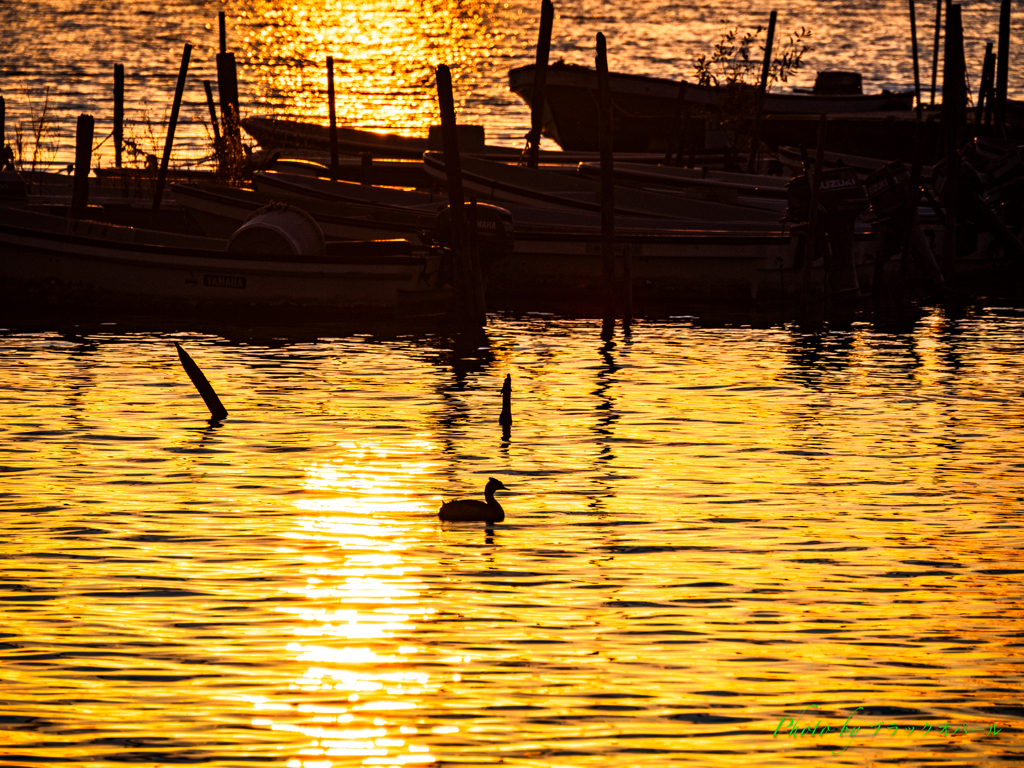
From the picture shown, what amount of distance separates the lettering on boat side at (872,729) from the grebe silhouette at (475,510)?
3.74 m

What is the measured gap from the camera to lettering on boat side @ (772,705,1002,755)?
7.01 m

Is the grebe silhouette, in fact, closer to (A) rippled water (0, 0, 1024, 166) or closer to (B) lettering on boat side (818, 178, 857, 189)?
(B) lettering on boat side (818, 178, 857, 189)

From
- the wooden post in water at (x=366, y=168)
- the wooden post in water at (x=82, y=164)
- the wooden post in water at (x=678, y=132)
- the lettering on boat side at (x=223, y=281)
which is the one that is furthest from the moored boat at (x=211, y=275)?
the wooden post in water at (x=678, y=132)

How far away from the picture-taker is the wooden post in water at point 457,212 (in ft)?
63.4

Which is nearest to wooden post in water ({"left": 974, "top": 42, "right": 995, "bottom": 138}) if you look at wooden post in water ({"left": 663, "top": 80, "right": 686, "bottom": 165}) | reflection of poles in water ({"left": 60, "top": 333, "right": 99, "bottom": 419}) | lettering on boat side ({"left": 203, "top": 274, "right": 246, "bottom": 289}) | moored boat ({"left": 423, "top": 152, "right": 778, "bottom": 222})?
wooden post in water ({"left": 663, "top": 80, "right": 686, "bottom": 165})

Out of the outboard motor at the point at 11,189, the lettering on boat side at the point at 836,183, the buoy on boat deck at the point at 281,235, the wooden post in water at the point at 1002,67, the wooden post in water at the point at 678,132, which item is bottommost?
the buoy on boat deck at the point at 281,235

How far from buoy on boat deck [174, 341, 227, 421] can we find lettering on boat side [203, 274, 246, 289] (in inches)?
261

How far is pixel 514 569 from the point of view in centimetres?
956

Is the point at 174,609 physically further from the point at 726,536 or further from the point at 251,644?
the point at 726,536

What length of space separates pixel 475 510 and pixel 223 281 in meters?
11.4

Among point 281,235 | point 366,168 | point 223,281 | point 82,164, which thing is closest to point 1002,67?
point 366,168

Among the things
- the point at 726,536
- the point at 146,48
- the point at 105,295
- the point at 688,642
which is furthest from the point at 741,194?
the point at 146,48

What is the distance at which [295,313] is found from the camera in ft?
69.5

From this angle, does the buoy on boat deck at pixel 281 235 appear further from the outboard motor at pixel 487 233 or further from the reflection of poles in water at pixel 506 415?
the reflection of poles in water at pixel 506 415
